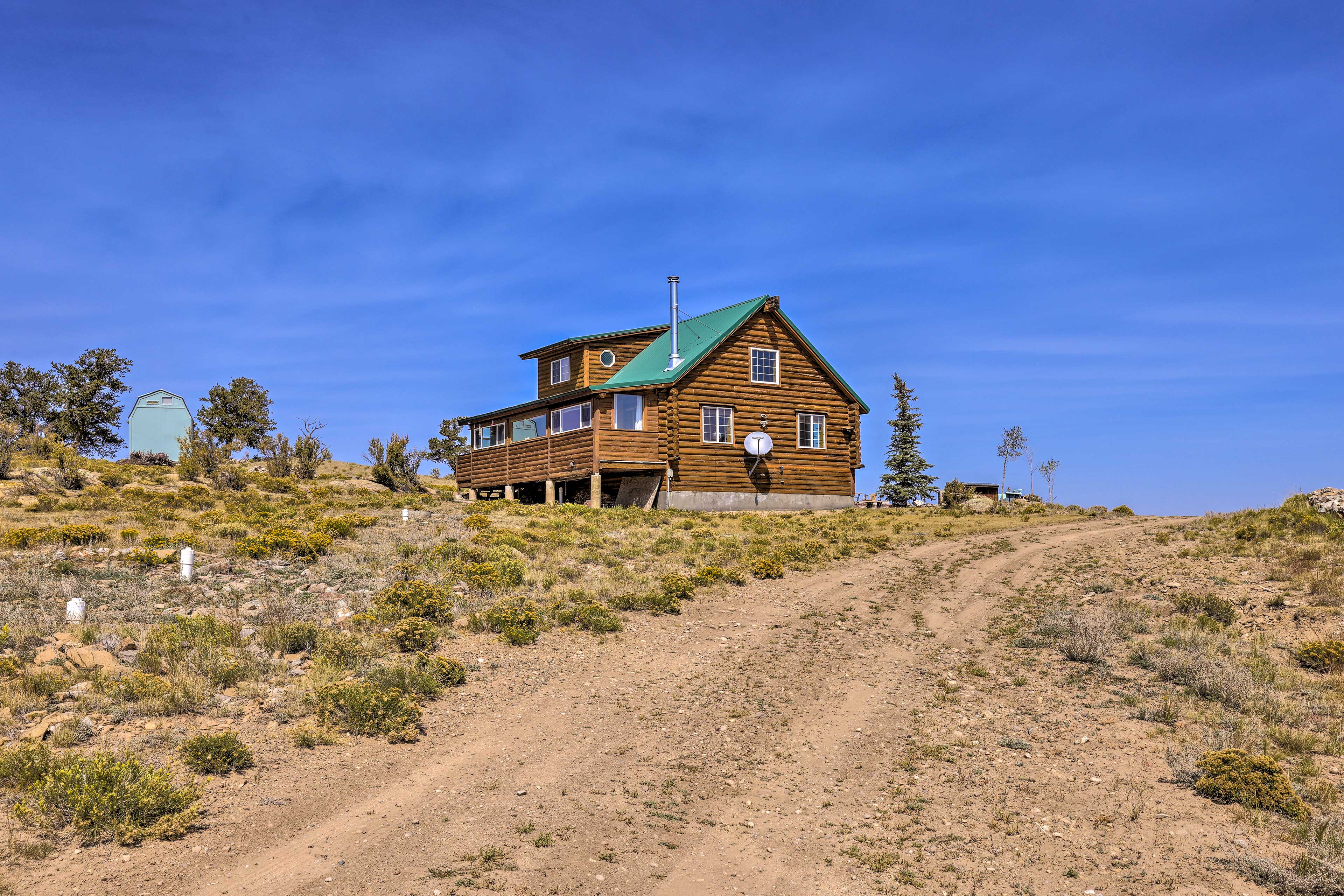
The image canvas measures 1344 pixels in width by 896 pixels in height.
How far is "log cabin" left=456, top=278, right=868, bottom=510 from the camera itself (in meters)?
34.0

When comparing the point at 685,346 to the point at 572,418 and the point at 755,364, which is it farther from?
the point at 572,418

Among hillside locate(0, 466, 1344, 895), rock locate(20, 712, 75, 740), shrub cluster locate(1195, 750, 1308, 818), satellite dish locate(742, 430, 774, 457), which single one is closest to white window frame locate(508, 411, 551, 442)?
satellite dish locate(742, 430, 774, 457)

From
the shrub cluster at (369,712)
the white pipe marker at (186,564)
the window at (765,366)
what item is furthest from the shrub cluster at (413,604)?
the window at (765,366)

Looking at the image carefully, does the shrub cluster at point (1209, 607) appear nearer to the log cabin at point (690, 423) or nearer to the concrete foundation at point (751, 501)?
the concrete foundation at point (751, 501)

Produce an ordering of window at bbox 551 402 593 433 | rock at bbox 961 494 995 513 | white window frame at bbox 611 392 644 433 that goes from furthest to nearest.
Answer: rock at bbox 961 494 995 513 → window at bbox 551 402 593 433 → white window frame at bbox 611 392 644 433

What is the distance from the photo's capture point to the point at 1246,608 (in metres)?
15.2

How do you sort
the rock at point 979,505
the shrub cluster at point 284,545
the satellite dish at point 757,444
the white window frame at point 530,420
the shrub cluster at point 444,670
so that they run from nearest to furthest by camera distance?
the shrub cluster at point 444,670
the shrub cluster at point 284,545
the satellite dish at point 757,444
the white window frame at point 530,420
the rock at point 979,505

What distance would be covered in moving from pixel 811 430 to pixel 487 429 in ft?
52.9

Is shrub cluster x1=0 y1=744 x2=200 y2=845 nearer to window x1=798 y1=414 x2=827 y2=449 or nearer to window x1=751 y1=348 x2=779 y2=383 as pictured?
window x1=751 y1=348 x2=779 y2=383

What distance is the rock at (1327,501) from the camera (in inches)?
851

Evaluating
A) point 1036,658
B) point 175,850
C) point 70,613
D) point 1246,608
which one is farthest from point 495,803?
point 1246,608

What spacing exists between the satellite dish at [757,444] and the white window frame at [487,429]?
1174 centimetres

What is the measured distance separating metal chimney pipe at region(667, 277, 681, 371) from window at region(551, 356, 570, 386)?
5226 mm

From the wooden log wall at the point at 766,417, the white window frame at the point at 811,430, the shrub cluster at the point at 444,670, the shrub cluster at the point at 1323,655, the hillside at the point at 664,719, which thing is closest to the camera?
the hillside at the point at 664,719
